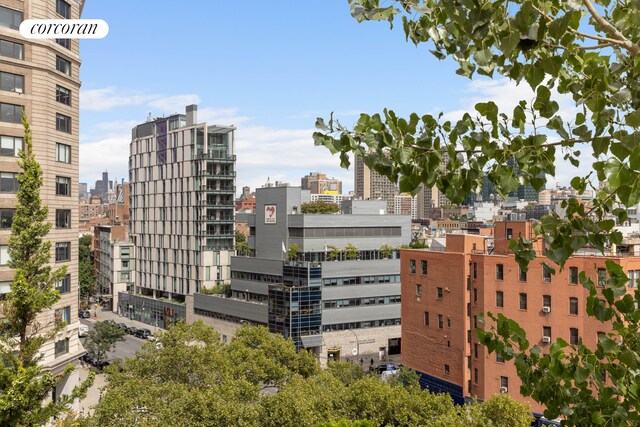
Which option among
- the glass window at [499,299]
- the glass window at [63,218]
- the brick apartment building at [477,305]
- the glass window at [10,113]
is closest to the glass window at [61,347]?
the glass window at [63,218]

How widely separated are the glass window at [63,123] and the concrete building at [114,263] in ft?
225

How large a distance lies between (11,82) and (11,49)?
1.78 m

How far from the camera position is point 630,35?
5930 millimetres

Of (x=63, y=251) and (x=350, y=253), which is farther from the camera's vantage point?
(x=350, y=253)

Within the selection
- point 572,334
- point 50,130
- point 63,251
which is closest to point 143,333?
point 63,251

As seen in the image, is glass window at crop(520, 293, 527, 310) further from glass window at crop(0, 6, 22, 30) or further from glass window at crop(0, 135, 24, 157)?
glass window at crop(0, 6, 22, 30)

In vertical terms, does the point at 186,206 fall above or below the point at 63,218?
above

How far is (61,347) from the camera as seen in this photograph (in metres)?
33.9

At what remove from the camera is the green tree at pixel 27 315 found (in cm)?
1797

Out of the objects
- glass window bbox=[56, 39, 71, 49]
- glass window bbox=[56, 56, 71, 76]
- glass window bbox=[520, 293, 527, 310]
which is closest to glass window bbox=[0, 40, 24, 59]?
glass window bbox=[56, 56, 71, 76]

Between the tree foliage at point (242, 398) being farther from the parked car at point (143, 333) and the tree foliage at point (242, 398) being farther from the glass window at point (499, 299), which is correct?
the parked car at point (143, 333)

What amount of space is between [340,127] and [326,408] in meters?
26.7

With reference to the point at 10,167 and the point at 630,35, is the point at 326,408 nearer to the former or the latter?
the point at 10,167

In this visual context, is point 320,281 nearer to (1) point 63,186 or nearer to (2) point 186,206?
(2) point 186,206
